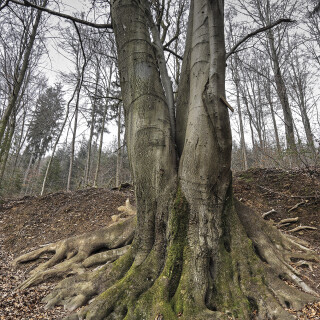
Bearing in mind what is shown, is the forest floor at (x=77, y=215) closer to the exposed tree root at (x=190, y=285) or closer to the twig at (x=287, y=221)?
the twig at (x=287, y=221)

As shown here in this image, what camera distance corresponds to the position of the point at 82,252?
3943 millimetres

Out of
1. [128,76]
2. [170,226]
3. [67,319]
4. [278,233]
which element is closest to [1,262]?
[67,319]

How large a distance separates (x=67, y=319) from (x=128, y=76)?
3.01 m

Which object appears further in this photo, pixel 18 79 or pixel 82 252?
pixel 18 79

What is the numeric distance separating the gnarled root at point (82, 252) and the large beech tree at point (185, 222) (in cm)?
51

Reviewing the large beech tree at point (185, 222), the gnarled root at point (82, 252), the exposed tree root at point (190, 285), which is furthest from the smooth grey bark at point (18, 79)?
the exposed tree root at point (190, 285)

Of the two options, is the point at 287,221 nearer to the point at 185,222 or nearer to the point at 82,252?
the point at 185,222

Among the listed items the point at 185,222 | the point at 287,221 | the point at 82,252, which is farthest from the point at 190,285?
the point at 287,221

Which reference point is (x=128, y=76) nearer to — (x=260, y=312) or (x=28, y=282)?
(x=260, y=312)

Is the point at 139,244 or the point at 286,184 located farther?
the point at 286,184

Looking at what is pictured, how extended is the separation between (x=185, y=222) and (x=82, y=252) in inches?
95.0

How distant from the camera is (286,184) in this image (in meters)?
5.89

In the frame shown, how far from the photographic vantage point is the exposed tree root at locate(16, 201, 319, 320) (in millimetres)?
2148

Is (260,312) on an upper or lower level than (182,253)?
lower
